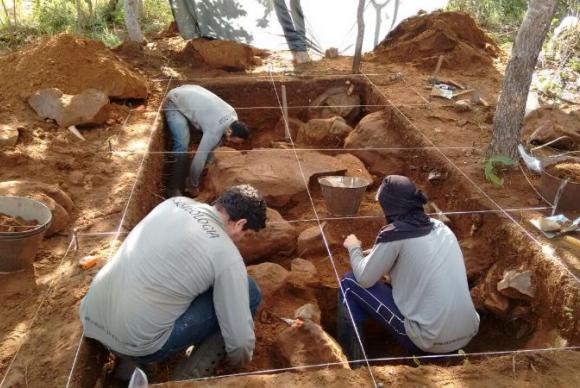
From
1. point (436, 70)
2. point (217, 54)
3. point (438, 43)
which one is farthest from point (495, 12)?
point (217, 54)

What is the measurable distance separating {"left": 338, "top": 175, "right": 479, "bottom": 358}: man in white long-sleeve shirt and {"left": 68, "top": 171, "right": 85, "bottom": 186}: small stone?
2.90 m

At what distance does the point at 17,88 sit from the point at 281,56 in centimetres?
456

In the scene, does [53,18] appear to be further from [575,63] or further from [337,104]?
[575,63]

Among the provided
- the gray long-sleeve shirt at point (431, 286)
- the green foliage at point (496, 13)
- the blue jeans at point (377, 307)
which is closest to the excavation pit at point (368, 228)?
the blue jeans at point (377, 307)

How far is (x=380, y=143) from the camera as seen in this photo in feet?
20.2

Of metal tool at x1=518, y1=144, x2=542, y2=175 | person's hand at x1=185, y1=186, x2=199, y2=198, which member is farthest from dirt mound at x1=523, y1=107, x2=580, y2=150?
person's hand at x1=185, y1=186, x2=199, y2=198

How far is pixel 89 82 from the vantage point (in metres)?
6.13

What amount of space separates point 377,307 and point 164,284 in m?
1.43

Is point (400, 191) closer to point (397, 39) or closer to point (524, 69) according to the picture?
point (524, 69)

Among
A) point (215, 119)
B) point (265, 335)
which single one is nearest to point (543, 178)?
point (265, 335)

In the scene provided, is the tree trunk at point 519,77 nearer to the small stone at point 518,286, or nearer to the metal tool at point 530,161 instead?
the metal tool at point 530,161

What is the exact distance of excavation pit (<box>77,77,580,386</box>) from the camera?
3.51m

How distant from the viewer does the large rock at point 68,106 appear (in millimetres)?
5590

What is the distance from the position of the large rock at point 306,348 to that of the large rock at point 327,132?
149 inches
